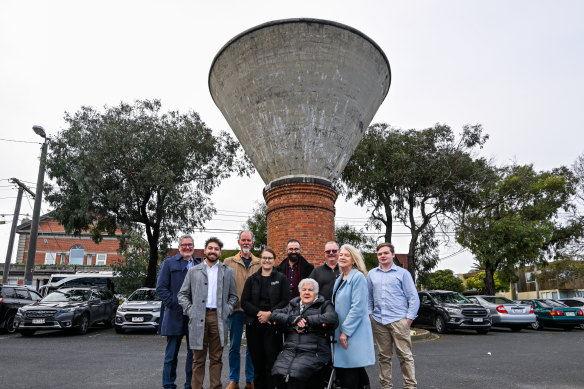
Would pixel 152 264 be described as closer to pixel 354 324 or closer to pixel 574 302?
pixel 354 324

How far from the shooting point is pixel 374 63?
31.7 feet

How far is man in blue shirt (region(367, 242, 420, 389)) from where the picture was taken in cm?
479

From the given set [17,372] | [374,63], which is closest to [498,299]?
[374,63]

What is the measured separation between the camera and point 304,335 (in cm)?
420

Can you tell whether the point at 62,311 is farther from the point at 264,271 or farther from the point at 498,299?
the point at 498,299

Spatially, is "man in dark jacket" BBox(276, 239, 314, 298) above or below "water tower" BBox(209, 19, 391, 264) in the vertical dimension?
below

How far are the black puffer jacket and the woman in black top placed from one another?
17.3 inches

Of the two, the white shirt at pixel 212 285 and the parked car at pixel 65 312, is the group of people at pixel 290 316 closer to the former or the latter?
the white shirt at pixel 212 285

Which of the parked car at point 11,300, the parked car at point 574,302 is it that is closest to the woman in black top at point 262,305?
the parked car at point 11,300

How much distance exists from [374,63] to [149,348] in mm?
8271

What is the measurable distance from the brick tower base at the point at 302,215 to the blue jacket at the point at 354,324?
3.89 m

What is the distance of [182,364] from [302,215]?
352cm

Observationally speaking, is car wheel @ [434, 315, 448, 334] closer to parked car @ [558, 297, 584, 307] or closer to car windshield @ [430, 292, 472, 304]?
car windshield @ [430, 292, 472, 304]

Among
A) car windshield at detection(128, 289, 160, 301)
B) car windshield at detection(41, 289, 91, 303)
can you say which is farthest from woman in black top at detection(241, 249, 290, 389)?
car windshield at detection(41, 289, 91, 303)
